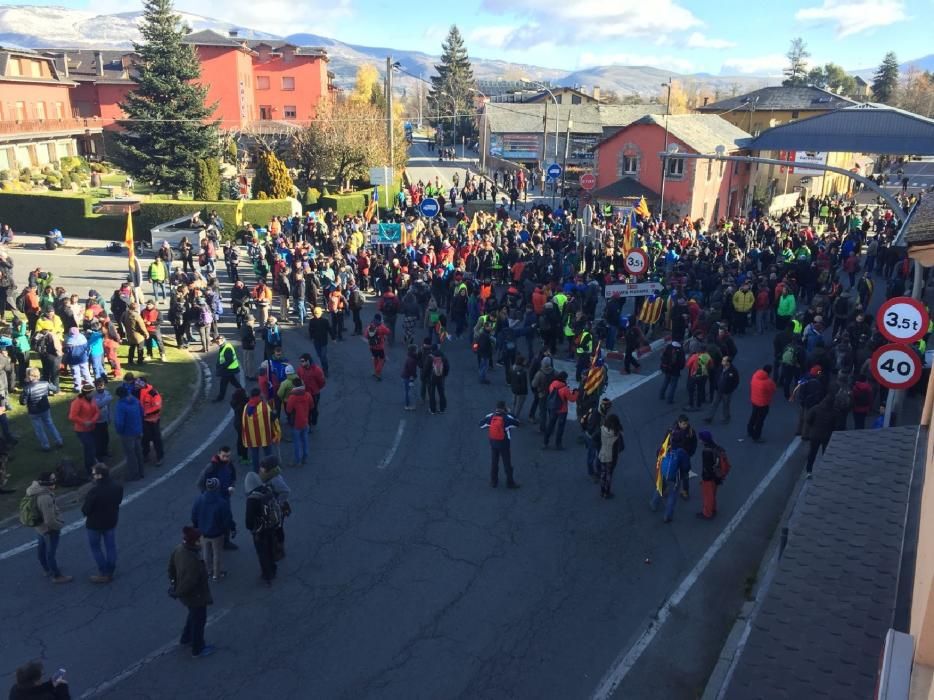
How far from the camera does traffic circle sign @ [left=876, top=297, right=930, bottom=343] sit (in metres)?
9.95

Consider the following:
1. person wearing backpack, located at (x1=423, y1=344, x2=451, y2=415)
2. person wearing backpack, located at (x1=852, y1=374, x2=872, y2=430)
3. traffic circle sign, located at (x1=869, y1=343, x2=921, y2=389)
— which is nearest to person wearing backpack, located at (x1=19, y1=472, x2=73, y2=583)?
person wearing backpack, located at (x1=423, y1=344, x2=451, y2=415)

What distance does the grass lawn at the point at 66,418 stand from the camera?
1148cm

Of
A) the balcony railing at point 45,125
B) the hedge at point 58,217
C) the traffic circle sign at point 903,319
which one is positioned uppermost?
the balcony railing at point 45,125

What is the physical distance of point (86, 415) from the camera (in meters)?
11.1

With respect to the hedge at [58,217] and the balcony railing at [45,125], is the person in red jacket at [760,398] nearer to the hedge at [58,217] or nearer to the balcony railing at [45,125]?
the hedge at [58,217]

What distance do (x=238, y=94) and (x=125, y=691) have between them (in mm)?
62407

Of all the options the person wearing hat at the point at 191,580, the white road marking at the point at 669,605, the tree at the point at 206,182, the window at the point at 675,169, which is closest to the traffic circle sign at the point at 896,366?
the white road marking at the point at 669,605

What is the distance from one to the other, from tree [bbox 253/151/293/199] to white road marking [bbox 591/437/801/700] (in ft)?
95.9

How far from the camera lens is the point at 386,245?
2502cm

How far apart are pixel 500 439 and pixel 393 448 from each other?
252cm

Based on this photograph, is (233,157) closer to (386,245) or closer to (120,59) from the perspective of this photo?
(120,59)

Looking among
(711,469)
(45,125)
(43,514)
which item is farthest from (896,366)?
(45,125)

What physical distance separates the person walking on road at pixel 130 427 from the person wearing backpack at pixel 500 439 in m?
5.22

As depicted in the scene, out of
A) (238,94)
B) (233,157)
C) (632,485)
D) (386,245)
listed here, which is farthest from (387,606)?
(238,94)
